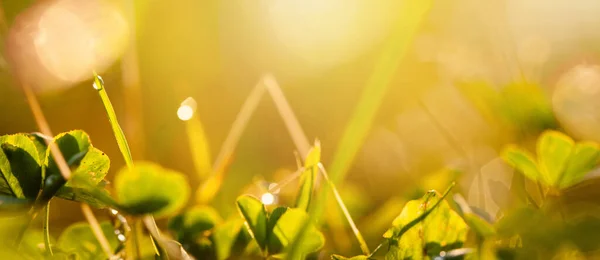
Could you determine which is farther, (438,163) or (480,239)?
(438,163)

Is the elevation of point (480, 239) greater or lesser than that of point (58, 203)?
lesser

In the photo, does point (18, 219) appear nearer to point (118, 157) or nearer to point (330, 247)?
point (330, 247)

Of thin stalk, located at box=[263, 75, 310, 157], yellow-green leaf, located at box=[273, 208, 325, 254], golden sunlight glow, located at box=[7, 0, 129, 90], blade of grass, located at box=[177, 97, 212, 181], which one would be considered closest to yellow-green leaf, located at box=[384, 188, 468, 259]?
yellow-green leaf, located at box=[273, 208, 325, 254]

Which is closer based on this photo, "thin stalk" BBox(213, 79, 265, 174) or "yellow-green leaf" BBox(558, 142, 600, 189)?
"yellow-green leaf" BBox(558, 142, 600, 189)

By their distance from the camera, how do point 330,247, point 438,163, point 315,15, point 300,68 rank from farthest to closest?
point 315,15 → point 300,68 → point 438,163 → point 330,247

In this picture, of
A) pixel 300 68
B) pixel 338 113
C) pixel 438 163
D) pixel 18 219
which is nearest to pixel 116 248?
pixel 18 219

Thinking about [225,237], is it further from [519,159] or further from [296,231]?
[519,159]

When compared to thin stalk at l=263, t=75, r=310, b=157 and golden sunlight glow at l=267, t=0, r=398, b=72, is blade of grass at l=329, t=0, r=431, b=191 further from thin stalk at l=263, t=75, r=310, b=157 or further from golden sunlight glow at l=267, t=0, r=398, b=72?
golden sunlight glow at l=267, t=0, r=398, b=72

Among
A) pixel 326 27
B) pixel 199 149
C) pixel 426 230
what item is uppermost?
pixel 326 27

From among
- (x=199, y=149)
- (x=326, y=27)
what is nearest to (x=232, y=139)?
(x=199, y=149)
